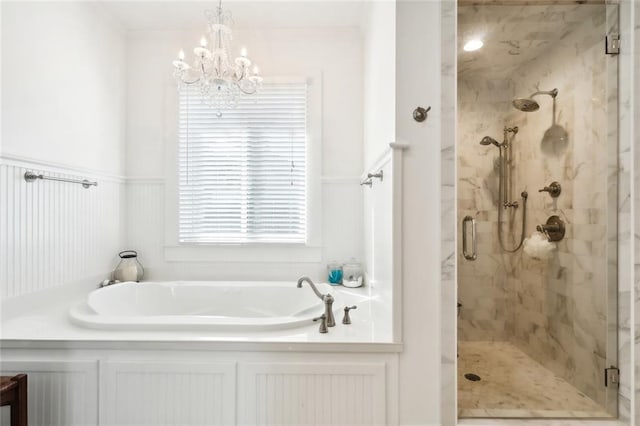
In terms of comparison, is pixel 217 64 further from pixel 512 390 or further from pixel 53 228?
pixel 512 390

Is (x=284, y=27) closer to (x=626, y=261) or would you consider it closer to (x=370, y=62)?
(x=370, y=62)

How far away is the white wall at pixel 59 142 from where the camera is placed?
1609 millimetres

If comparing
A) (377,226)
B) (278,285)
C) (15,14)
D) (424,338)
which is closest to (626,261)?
(424,338)

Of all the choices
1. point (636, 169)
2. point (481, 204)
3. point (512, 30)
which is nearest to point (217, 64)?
point (512, 30)

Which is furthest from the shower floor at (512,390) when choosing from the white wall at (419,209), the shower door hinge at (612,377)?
the white wall at (419,209)

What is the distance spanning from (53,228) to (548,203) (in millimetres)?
2904

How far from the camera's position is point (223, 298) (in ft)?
7.46

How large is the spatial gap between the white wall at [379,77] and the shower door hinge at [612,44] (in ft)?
3.35

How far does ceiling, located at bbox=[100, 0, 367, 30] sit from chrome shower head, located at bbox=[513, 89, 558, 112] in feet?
4.20

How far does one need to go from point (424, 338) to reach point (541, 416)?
663mm

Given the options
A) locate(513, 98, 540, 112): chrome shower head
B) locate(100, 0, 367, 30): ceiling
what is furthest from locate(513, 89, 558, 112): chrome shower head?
locate(100, 0, 367, 30): ceiling

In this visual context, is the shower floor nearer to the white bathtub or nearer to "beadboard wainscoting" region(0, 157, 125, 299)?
the white bathtub

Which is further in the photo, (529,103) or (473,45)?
(529,103)

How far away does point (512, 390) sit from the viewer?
1521 mm
